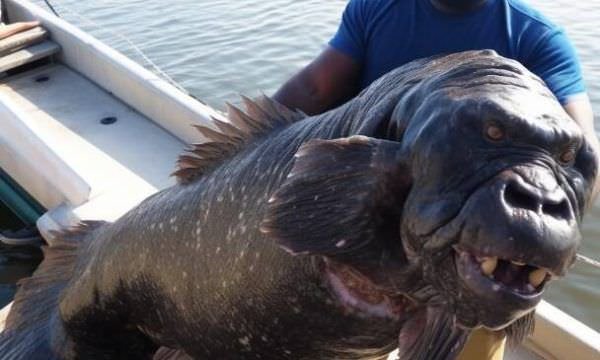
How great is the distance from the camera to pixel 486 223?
127 centimetres

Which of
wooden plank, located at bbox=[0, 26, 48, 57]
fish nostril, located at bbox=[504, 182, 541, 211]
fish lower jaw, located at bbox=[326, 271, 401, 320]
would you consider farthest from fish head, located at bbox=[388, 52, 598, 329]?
wooden plank, located at bbox=[0, 26, 48, 57]

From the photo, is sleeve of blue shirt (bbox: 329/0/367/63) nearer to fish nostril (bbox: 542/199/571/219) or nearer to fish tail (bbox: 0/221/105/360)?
fish tail (bbox: 0/221/105/360)

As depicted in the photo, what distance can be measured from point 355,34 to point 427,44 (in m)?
0.42

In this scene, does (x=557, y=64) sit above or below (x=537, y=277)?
below

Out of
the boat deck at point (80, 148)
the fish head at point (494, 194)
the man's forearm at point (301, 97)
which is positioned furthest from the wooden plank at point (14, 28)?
the fish head at point (494, 194)

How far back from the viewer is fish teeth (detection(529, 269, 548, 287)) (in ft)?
4.29

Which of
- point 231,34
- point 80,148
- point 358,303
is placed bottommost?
point 231,34

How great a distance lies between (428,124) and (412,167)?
0.31 feet

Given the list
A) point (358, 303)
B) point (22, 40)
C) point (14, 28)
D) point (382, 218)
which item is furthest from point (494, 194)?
point (14, 28)

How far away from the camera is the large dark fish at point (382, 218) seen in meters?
1.31

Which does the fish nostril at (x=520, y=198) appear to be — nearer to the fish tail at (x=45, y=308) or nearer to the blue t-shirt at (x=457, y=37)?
the blue t-shirt at (x=457, y=37)

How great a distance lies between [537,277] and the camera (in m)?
1.31

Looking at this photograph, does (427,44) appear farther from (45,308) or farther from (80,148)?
(80,148)

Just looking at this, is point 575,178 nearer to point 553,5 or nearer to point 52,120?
point 52,120
